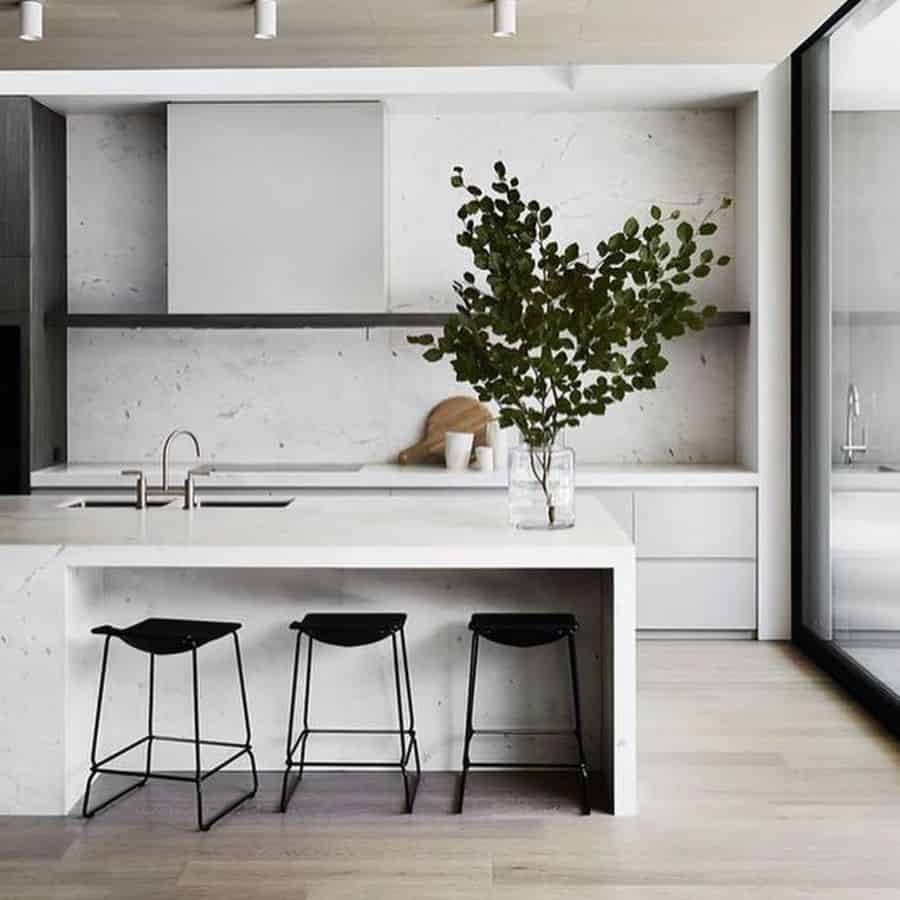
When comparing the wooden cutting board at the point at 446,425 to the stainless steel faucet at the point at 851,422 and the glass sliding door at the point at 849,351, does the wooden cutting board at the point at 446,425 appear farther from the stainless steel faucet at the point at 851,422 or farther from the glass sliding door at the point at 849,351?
the stainless steel faucet at the point at 851,422

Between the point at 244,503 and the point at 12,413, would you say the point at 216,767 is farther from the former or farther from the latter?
the point at 12,413

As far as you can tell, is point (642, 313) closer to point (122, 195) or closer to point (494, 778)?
point (494, 778)

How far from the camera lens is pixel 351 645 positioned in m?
3.82

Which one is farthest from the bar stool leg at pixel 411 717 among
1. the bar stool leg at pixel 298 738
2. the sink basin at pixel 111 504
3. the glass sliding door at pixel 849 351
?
the glass sliding door at pixel 849 351

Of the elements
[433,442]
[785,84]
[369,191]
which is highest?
[785,84]

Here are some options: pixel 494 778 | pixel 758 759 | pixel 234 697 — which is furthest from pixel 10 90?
pixel 758 759

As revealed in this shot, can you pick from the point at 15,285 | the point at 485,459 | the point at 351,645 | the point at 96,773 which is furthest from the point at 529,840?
the point at 15,285

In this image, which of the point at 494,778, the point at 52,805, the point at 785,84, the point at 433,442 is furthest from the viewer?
the point at 433,442

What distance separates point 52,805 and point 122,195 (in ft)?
12.1

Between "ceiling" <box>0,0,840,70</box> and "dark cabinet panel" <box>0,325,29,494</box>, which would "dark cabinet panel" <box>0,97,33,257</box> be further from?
"ceiling" <box>0,0,840,70</box>

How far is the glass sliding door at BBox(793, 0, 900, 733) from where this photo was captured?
4676 millimetres

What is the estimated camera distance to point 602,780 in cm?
409

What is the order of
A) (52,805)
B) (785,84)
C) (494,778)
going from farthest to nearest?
(785,84), (494,778), (52,805)

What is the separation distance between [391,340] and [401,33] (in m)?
2.46
